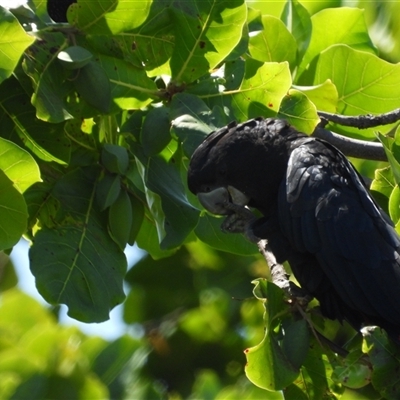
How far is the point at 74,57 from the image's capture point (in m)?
2.60

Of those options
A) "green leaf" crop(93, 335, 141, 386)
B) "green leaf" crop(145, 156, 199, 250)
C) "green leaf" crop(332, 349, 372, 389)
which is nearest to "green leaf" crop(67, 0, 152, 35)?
"green leaf" crop(145, 156, 199, 250)

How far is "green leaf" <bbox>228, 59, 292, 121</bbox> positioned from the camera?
2758mm

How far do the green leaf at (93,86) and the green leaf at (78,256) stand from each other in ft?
0.94

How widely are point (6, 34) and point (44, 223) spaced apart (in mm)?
794

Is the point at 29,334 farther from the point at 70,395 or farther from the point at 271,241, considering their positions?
the point at 271,241

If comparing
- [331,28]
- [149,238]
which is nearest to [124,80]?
[149,238]

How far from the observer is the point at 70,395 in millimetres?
3129

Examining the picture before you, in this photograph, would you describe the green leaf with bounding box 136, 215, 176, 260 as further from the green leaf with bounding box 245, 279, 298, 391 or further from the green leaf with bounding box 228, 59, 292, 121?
the green leaf with bounding box 245, 279, 298, 391

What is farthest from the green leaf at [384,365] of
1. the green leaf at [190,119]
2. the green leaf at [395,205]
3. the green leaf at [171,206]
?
the green leaf at [190,119]

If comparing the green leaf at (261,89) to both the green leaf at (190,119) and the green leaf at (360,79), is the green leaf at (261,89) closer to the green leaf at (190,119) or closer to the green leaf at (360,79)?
the green leaf at (190,119)

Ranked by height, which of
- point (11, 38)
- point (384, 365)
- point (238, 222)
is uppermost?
point (11, 38)

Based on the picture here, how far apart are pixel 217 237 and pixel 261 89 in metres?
0.69

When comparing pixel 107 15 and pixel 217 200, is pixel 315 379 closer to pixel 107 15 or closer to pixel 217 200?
pixel 217 200

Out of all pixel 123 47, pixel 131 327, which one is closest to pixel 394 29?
pixel 131 327
